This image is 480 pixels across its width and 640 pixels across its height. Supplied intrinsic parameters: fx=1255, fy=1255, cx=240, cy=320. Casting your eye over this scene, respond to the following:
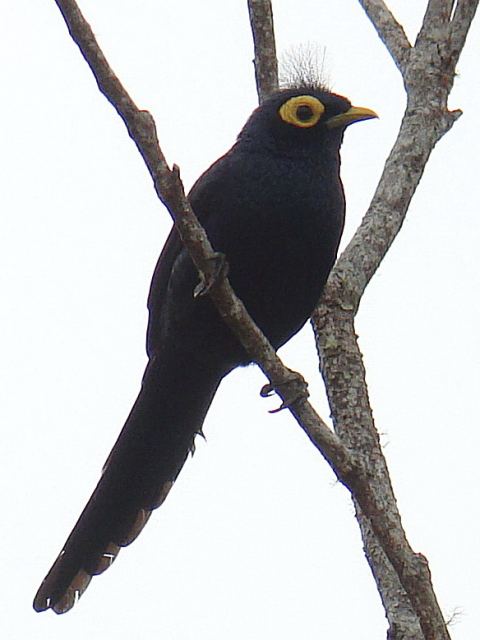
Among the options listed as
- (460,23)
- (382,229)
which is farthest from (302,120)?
(460,23)

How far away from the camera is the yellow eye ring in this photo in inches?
185

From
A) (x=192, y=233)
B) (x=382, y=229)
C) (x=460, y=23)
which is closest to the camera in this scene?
(x=192, y=233)

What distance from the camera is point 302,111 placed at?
4.73 meters

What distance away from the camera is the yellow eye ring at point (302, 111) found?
470 centimetres

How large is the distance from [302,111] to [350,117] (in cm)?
19

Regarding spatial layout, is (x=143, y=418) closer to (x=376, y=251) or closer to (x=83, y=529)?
(x=83, y=529)

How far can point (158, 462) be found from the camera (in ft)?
15.0

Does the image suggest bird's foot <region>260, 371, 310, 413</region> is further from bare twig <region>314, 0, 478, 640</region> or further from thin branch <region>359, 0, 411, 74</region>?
thin branch <region>359, 0, 411, 74</region>

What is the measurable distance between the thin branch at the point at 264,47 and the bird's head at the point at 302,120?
279 millimetres

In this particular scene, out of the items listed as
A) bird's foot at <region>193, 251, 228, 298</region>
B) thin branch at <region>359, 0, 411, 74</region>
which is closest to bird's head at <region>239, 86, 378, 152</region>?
thin branch at <region>359, 0, 411, 74</region>

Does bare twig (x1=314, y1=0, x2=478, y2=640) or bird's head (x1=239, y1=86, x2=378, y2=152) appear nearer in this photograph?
bare twig (x1=314, y1=0, x2=478, y2=640)

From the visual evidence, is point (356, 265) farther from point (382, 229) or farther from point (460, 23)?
point (460, 23)

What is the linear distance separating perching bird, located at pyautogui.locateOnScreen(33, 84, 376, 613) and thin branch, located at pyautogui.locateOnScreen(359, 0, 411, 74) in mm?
628

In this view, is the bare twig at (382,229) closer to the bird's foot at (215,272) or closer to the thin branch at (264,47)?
the thin branch at (264,47)
